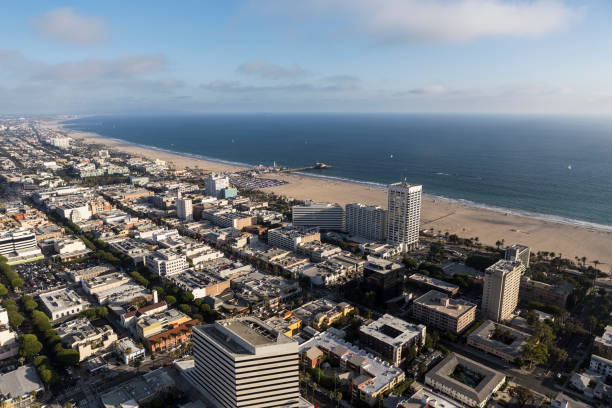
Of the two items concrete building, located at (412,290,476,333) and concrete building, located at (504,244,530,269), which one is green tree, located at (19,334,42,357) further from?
concrete building, located at (504,244,530,269)

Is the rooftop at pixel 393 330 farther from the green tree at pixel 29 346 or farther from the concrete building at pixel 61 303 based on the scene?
the concrete building at pixel 61 303

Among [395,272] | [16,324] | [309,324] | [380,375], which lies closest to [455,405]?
[380,375]

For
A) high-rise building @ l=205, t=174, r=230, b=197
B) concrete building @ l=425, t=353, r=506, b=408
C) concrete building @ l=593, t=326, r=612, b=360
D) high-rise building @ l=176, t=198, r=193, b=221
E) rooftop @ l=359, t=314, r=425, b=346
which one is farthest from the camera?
high-rise building @ l=205, t=174, r=230, b=197

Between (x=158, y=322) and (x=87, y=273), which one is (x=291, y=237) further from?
(x=87, y=273)

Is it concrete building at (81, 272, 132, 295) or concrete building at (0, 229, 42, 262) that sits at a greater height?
concrete building at (0, 229, 42, 262)

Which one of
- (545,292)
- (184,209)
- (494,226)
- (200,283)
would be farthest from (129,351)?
(494,226)

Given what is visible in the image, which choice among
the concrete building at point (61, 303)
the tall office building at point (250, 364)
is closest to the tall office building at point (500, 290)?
the tall office building at point (250, 364)

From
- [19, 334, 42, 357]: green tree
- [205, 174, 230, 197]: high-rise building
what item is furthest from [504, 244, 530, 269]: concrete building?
[205, 174, 230, 197]: high-rise building
